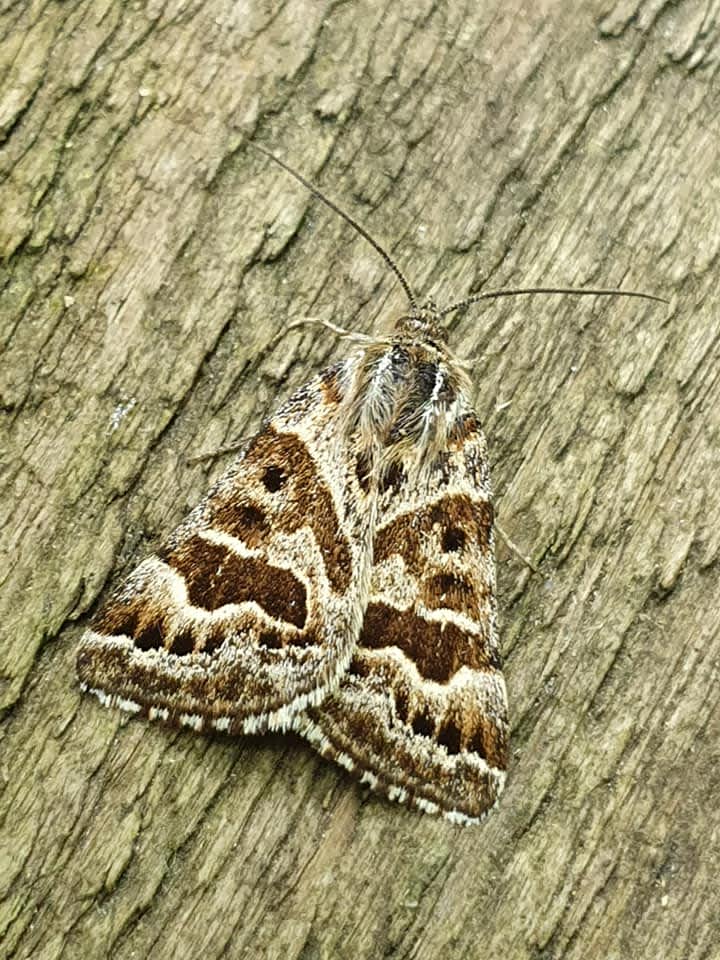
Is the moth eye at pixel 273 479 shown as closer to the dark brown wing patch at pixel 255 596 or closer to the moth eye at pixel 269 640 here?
the dark brown wing patch at pixel 255 596

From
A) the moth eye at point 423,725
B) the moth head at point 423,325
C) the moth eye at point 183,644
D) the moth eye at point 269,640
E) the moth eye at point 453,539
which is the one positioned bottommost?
the moth eye at point 183,644

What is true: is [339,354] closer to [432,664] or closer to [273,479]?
[273,479]

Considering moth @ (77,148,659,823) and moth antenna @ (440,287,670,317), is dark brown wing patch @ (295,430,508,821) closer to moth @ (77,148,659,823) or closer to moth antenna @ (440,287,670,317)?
moth @ (77,148,659,823)

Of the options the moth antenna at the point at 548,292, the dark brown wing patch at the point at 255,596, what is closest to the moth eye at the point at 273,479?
the dark brown wing patch at the point at 255,596

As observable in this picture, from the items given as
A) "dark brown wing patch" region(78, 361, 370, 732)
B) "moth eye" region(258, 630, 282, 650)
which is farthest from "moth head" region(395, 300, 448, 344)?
"moth eye" region(258, 630, 282, 650)

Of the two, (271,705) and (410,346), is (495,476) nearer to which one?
(410,346)
